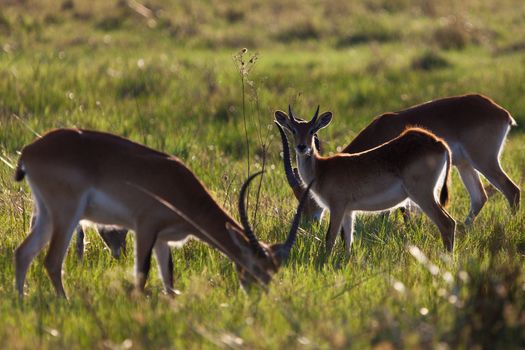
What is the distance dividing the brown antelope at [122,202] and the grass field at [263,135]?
0.20 metres

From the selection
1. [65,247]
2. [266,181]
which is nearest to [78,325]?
[65,247]

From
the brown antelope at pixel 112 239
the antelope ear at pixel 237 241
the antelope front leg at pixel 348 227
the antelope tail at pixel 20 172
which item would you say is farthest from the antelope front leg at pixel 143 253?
the antelope front leg at pixel 348 227

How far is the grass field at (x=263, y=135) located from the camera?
480 cm

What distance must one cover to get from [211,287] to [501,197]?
194 inches

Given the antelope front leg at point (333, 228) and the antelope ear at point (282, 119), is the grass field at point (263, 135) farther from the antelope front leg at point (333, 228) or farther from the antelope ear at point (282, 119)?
the antelope ear at point (282, 119)

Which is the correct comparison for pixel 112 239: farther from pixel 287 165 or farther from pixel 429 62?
pixel 429 62

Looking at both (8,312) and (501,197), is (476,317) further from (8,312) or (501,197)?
(501,197)

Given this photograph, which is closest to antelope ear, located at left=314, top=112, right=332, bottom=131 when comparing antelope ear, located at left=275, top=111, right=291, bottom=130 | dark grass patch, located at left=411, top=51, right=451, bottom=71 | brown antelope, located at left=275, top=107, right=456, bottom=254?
brown antelope, located at left=275, top=107, right=456, bottom=254

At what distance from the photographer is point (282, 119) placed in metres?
7.81

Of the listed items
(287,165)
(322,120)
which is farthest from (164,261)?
(322,120)

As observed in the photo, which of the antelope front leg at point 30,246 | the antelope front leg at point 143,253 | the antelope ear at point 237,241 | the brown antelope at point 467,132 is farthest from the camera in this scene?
the brown antelope at point 467,132

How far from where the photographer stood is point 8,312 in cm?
511

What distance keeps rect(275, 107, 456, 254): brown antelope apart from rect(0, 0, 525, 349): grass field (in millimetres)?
237

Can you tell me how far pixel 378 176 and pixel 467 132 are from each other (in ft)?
6.17
